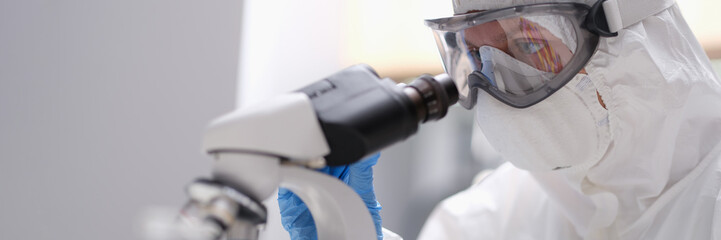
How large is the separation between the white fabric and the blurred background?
368 mm

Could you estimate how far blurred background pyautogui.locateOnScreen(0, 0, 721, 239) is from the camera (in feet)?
3.62

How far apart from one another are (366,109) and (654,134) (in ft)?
2.10

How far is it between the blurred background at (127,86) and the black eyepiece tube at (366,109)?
46 centimetres

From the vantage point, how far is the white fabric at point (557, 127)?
92cm

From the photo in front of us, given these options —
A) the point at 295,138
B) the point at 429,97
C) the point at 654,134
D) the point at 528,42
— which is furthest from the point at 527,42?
the point at 295,138

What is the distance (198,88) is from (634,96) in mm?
1059

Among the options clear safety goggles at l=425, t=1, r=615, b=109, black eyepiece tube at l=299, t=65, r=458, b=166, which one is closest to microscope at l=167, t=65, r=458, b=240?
black eyepiece tube at l=299, t=65, r=458, b=166

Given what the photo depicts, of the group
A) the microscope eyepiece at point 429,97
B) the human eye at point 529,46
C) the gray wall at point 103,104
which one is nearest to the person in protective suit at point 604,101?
the human eye at point 529,46

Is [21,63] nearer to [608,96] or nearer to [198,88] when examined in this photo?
[198,88]

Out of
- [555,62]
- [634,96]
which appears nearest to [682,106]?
[634,96]

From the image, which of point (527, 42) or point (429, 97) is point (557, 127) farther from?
point (429, 97)

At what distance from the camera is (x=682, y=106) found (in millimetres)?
914

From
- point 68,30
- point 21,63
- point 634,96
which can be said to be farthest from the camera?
point 68,30

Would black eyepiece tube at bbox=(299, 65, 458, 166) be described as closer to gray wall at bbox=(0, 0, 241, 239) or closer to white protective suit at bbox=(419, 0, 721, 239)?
white protective suit at bbox=(419, 0, 721, 239)
